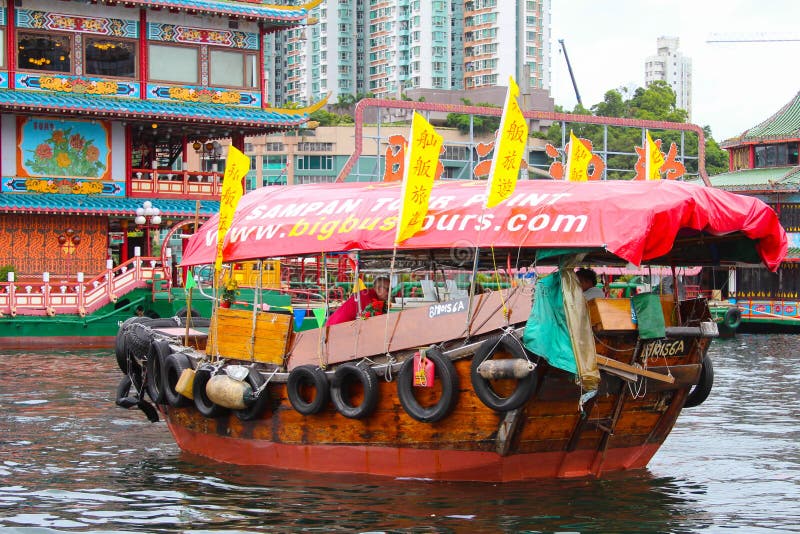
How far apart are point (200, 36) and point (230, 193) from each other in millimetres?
23413

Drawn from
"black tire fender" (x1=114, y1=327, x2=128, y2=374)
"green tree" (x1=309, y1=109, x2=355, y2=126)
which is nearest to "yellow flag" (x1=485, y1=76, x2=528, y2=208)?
"black tire fender" (x1=114, y1=327, x2=128, y2=374)

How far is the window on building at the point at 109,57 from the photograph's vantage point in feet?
109

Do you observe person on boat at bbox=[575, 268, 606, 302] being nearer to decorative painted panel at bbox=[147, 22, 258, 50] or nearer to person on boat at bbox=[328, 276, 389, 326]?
person on boat at bbox=[328, 276, 389, 326]

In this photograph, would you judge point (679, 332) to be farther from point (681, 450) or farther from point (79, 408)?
point (79, 408)

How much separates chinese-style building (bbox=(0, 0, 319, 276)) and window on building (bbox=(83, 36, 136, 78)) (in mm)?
28

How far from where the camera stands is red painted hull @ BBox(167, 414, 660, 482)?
10.7 m

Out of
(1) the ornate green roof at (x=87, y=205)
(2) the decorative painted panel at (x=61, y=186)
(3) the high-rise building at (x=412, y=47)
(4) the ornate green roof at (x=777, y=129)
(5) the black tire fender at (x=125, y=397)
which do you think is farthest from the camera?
(3) the high-rise building at (x=412, y=47)

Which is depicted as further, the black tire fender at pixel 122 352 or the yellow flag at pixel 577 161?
the black tire fender at pixel 122 352

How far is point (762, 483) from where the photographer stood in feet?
38.7

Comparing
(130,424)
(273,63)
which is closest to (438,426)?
(130,424)

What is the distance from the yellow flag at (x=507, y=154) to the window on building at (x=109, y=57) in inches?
981

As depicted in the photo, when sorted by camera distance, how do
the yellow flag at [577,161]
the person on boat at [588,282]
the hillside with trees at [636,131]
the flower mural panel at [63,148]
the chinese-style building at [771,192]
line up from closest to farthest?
the person on boat at [588,282] < the yellow flag at [577,161] < the flower mural panel at [63,148] < the chinese-style building at [771,192] < the hillside with trees at [636,131]

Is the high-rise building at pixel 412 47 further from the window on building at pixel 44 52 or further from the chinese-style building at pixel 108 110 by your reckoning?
the window on building at pixel 44 52

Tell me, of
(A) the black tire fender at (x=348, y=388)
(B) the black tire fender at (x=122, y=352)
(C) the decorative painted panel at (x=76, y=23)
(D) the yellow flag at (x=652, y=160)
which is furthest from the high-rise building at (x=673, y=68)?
(A) the black tire fender at (x=348, y=388)
